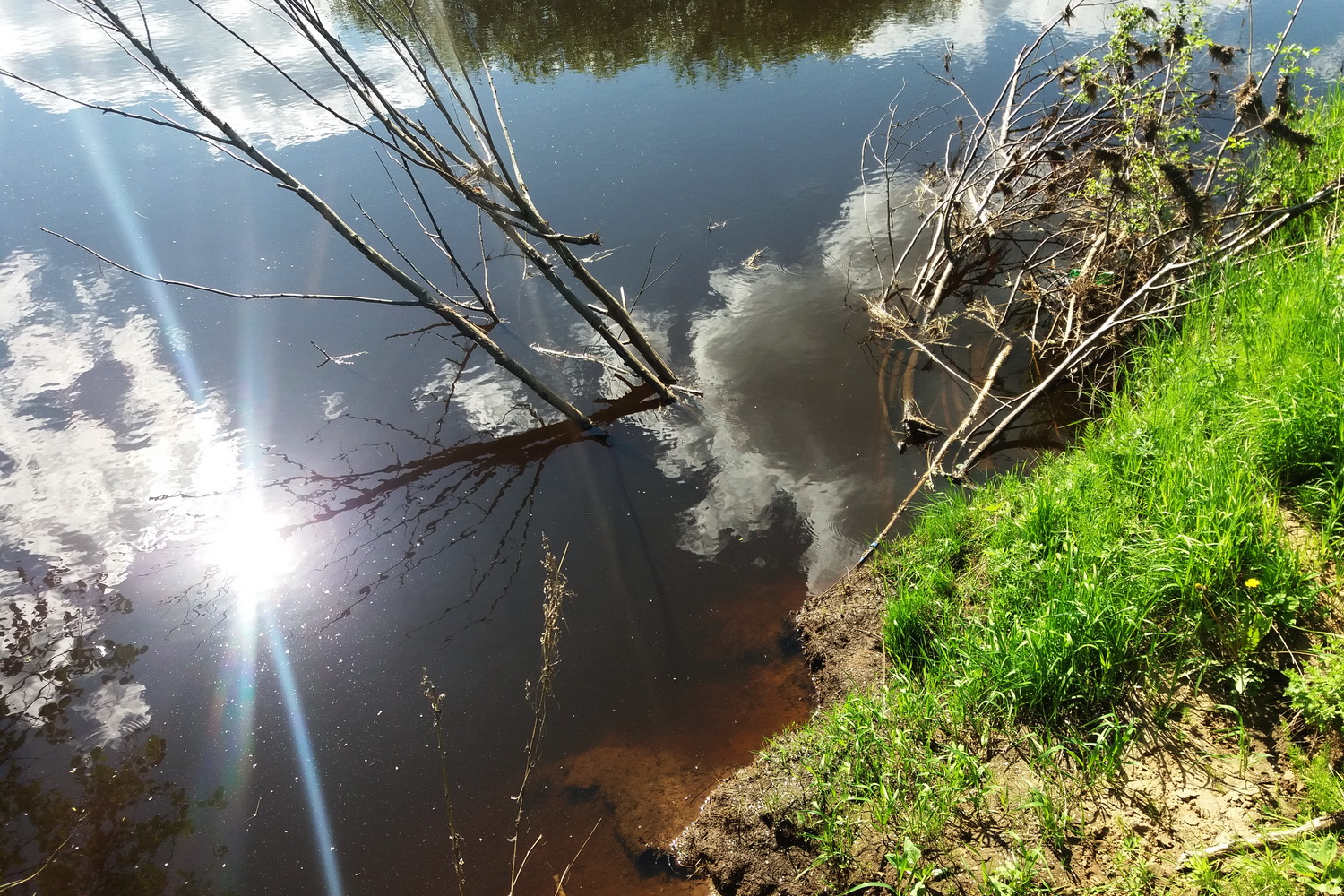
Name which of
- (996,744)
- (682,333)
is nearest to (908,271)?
(682,333)

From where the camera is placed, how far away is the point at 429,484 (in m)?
4.67

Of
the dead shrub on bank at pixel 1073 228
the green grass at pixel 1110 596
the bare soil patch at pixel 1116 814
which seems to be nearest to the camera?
the bare soil patch at pixel 1116 814

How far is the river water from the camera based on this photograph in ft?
10.5

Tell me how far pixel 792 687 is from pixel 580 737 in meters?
0.98

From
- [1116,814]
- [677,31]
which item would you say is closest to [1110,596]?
[1116,814]

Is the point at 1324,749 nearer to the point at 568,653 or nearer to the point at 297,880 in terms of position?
the point at 568,653

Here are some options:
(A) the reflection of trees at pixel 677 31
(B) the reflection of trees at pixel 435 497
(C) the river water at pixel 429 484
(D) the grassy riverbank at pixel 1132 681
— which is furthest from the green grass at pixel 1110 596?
(A) the reflection of trees at pixel 677 31

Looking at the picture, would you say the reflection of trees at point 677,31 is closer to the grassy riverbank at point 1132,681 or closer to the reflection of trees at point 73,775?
the grassy riverbank at point 1132,681

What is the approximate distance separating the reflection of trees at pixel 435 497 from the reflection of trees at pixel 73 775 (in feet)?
3.57

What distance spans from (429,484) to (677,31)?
7.76 m

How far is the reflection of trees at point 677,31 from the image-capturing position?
8.92 meters

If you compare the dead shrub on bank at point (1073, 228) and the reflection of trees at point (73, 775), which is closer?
the reflection of trees at point (73, 775)

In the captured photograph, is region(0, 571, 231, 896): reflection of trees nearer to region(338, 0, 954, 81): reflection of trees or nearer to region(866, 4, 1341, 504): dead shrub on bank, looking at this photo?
region(866, 4, 1341, 504): dead shrub on bank

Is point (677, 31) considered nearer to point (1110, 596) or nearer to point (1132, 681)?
point (1110, 596)
